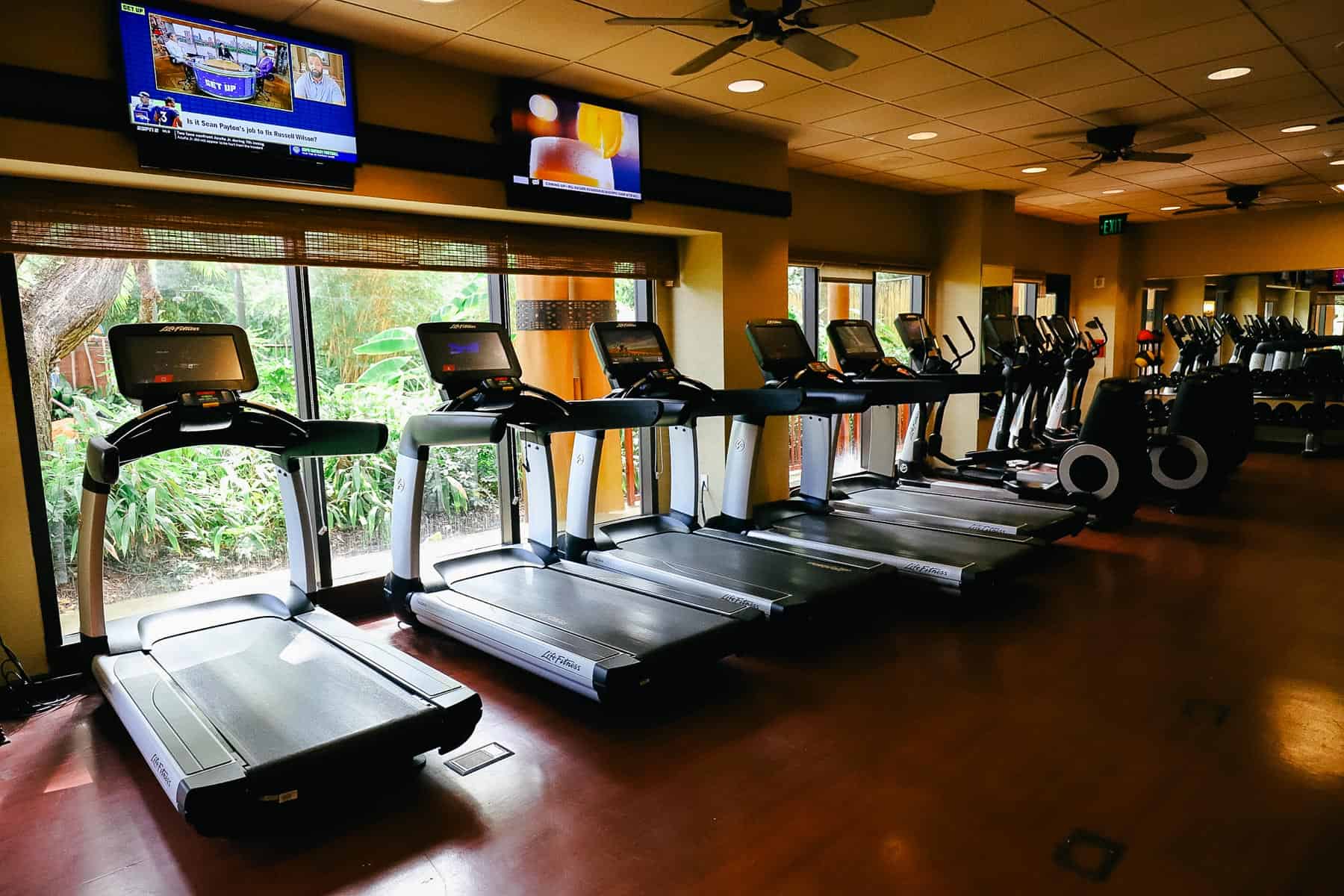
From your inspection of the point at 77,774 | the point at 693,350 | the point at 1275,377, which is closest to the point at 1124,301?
Answer: the point at 1275,377

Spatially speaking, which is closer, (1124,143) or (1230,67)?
(1230,67)

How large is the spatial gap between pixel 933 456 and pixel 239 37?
7115mm

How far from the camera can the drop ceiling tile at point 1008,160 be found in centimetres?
703

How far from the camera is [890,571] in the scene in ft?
15.4

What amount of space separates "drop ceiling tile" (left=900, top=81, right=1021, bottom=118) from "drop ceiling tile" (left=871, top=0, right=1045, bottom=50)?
2.86ft

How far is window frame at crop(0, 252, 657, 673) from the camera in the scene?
3756mm

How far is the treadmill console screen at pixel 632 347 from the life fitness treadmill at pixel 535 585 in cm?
64

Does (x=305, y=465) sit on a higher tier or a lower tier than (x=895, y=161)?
lower

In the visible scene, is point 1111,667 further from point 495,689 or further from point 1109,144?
point 1109,144

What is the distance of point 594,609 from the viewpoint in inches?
159

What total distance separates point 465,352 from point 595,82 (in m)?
1.87

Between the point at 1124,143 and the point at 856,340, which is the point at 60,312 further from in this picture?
the point at 1124,143

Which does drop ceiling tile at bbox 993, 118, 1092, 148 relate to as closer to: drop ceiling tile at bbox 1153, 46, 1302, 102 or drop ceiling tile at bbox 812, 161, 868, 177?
drop ceiling tile at bbox 1153, 46, 1302, 102

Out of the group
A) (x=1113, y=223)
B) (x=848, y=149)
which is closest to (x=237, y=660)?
(x=848, y=149)
